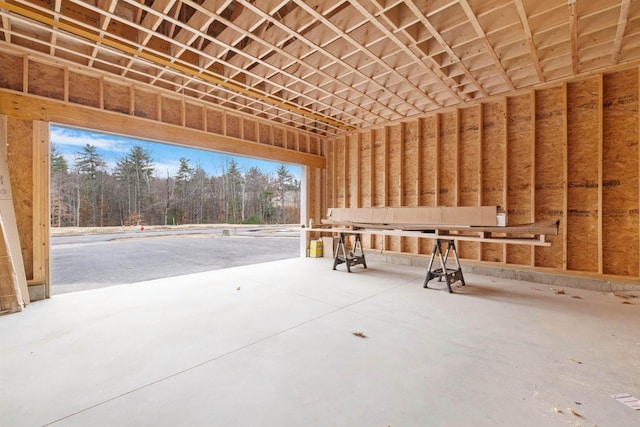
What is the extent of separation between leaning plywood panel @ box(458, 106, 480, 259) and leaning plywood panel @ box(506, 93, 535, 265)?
22.2 inches

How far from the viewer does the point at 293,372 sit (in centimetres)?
225

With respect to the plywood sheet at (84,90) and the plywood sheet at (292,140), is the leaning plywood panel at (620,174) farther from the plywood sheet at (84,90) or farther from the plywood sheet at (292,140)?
the plywood sheet at (84,90)

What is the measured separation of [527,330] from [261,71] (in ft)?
17.8

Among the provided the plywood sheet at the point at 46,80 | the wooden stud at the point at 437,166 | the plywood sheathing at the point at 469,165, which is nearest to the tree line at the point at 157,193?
the plywood sheet at the point at 46,80

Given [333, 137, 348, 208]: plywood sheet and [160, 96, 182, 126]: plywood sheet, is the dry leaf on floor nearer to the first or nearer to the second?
[333, 137, 348, 208]: plywood sheet

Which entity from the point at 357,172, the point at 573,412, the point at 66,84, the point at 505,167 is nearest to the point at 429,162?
the point at 505,167

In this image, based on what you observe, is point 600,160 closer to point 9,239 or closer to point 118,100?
point 118,100

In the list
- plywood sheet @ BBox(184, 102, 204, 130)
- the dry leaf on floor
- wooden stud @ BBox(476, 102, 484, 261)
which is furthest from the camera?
plywood sheet @ BBox(184, 102, 204, 130)

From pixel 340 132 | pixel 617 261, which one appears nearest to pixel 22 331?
pixel 340 132

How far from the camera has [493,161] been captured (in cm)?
571

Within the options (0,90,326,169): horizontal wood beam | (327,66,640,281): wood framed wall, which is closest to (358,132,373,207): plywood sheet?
(327,66,640,281): wood framed wall

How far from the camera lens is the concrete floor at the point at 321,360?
1791mm

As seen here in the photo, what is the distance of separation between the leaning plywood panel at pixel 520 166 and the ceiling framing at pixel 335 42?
47 centimetres

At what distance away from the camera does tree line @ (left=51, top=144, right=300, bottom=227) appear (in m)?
19.5
